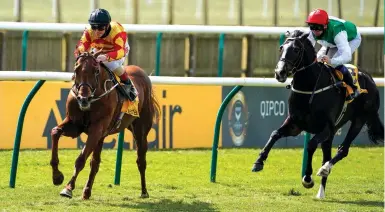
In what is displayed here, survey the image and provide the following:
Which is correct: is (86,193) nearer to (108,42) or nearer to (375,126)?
(108,42)

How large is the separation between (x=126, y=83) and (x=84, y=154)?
33.6 inches

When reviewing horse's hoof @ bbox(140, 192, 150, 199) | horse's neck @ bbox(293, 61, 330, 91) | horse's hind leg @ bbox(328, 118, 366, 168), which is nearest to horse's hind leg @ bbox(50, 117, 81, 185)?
horse's hoof @ bbox(140, 192, 150, 199)

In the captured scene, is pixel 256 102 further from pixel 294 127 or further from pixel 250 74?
pixel 294 127

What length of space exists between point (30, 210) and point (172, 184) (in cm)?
235

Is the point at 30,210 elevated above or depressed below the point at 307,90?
below

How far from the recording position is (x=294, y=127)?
32.9 feet

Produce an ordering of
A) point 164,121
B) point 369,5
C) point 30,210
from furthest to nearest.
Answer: point 369,5 < point 164,121 < point 30,210

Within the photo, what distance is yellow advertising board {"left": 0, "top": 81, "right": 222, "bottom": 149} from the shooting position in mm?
12688

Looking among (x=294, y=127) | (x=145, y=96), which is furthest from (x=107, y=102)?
(x=294, y=127)

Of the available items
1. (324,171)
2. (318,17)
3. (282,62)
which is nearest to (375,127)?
(324,171)

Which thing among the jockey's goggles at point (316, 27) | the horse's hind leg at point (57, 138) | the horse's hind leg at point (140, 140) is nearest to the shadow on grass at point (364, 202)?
the jockey's goggles at point (316, 27)

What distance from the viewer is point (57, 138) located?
29.7 feet

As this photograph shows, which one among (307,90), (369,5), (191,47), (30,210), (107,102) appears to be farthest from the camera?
(369,5)

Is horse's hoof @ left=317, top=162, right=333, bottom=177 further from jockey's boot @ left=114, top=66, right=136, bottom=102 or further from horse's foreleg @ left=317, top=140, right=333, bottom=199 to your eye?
jockey's boot @ left=114, top=66, right=136, bottom=102
